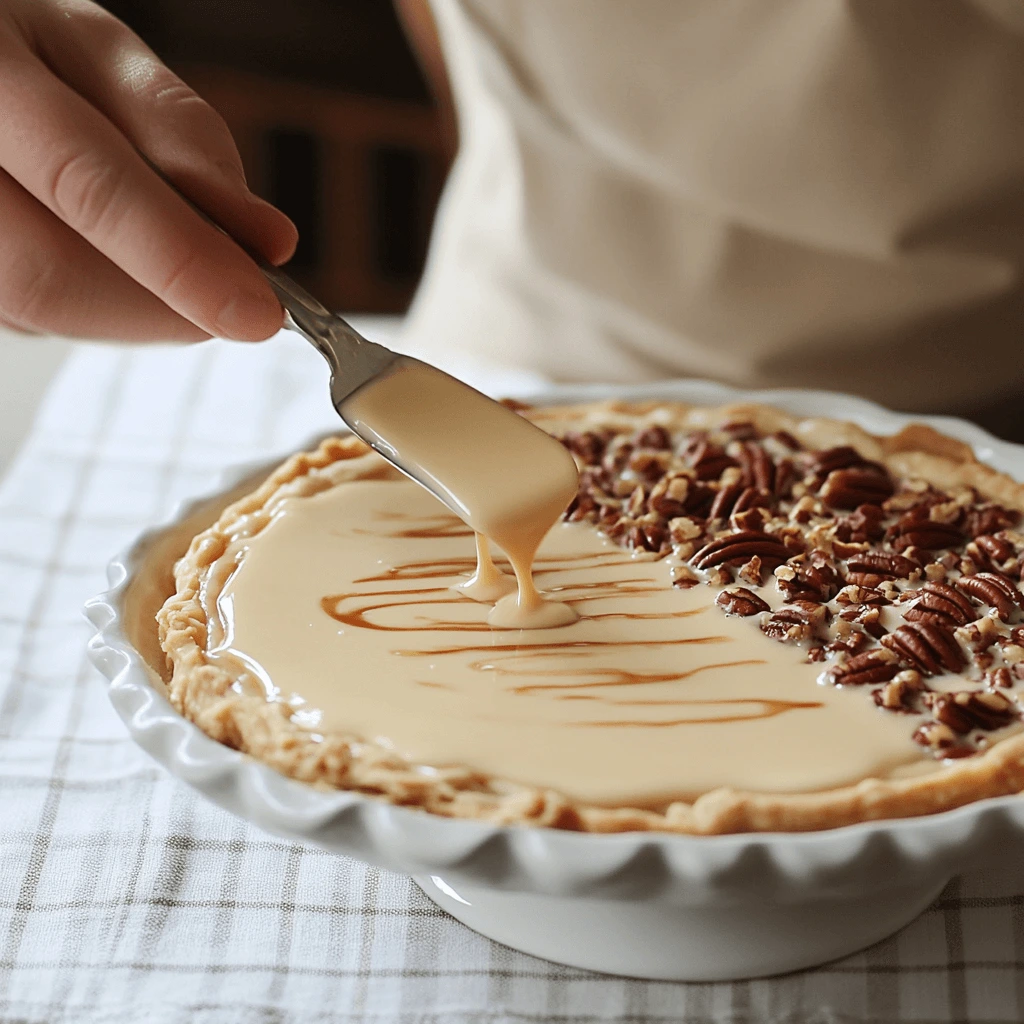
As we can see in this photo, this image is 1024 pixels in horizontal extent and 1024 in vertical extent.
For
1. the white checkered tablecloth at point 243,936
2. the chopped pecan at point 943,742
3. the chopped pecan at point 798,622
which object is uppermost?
the chopped pecan at point 943,742

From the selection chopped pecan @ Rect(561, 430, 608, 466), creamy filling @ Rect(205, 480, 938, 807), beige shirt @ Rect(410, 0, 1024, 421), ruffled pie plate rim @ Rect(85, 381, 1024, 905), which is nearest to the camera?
ruffled pie plate rim @ Rect(85, 381, 1024, 905)

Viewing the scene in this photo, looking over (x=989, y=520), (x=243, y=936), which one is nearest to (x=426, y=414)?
(x=243, y=936)

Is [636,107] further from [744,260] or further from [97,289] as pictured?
[97,289]

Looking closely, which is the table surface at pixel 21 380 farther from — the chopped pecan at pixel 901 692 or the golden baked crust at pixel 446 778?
the chopped pecan at pixel 901 692

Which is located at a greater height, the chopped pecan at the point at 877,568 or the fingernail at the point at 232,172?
the fingernail at the point at 232,172

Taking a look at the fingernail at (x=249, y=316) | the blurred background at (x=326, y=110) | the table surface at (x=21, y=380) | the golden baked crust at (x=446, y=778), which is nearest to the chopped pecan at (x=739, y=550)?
the golden baked crust at (x=446, y=778)

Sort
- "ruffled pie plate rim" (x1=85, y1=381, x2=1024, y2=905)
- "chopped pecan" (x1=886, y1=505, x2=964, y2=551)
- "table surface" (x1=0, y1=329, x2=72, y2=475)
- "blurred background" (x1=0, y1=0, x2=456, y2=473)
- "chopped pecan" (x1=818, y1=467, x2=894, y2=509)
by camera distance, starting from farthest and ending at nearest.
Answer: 1. "blurred background" (x1=0, y1=0, x2=456, y2=473)
2. "table surface" (x1=0, y1=329, x2=72, y2=475)
3. "chopped pecan" (x1=818, y1=467, x2=894, y2=509)
4. "chopped pecan" (x1=886, y1=505, x2=964, y2=551)
5. "ruffled pie plate rim" (x1=85, y1=381, x2=1024, y2=905)

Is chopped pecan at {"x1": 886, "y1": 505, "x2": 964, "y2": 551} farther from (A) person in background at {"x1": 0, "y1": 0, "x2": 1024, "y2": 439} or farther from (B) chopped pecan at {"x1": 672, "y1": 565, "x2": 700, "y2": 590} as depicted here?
(A) person in background at {"x1": 0, "y1": 0, "x2": 1024, "y2": 439}

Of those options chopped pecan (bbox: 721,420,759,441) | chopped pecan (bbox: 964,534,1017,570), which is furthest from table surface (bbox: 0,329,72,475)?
chopped pecan (bbox: 964,534,1017,570)
